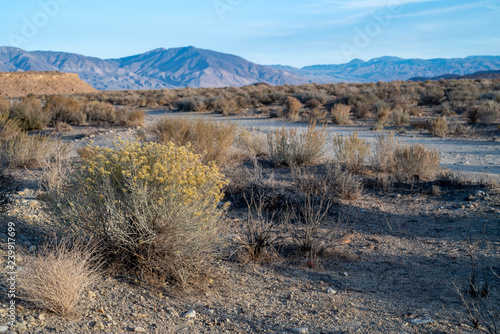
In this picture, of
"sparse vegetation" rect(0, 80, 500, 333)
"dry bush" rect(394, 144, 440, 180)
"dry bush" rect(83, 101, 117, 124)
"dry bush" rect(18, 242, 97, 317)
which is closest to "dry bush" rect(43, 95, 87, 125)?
"dry bush" rect(83, 101, 117, 124)

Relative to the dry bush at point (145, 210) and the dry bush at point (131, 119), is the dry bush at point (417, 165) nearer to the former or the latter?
the dry bush at point (145, 210)

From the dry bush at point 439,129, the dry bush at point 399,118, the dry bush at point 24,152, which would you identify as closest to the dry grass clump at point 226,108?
the dry bush at point 399,118

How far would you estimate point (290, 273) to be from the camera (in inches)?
174

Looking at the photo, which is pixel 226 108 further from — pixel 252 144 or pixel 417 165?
pixel 417 165

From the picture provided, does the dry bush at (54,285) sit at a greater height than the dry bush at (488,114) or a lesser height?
lesser

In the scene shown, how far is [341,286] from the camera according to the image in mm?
4137

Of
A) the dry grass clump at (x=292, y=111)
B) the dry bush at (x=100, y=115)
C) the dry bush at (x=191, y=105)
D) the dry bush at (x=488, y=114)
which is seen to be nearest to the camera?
the dry bush at (x=488, y=114)

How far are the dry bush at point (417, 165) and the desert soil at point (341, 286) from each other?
106 cm

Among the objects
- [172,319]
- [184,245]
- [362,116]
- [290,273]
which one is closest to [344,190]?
[290,273]

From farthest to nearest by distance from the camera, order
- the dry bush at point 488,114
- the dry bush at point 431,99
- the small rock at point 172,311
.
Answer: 1. the dry bush at point 431,99
2. the dry bush at point 488,114
3. the small rock at point 172,311

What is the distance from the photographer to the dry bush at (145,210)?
11.9 ft

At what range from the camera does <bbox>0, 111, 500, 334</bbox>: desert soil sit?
3.21 m

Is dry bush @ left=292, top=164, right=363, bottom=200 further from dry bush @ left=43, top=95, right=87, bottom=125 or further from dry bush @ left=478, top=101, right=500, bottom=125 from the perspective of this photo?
dry bush @ left=43, top=95, right=87, bottom=125

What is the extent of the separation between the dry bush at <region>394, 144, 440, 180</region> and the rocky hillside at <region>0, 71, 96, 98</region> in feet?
188
